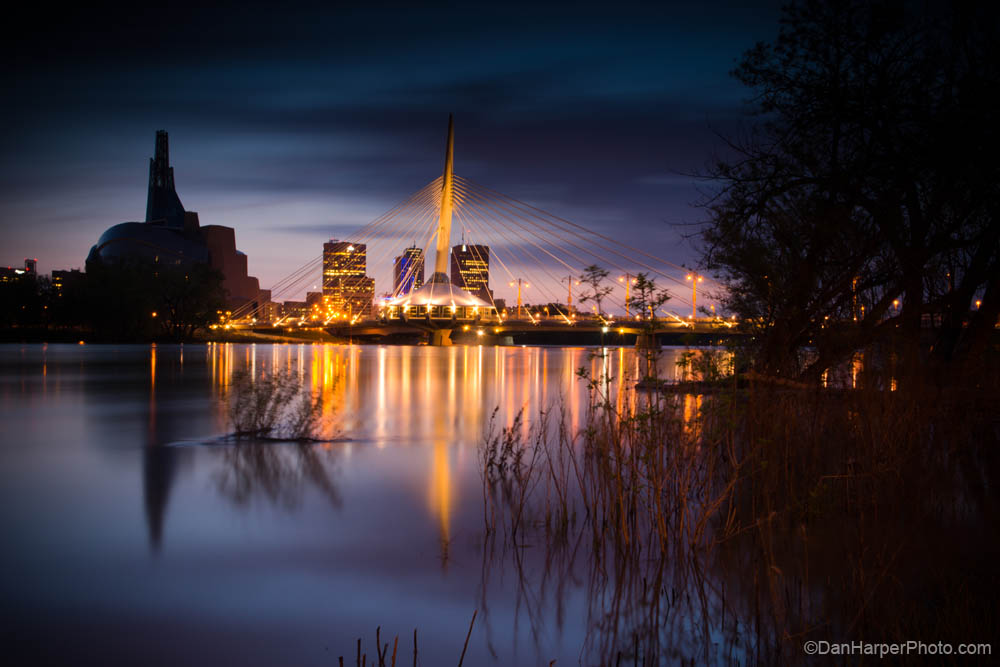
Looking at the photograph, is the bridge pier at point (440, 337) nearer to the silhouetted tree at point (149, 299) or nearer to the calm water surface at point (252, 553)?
the silhouetted tree at point (149, 299)

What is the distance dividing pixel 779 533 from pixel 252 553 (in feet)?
16.5

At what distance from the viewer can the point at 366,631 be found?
491 cm

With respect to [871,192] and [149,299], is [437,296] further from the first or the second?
[871,192]

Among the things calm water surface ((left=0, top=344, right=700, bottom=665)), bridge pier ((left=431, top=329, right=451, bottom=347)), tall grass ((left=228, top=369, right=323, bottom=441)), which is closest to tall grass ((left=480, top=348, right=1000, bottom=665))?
calm water surface ((left=0, top=344, right=700, bottom=665))

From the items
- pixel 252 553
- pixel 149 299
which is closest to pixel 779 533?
pixel 252 553

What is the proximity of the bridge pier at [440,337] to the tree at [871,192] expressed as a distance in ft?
277

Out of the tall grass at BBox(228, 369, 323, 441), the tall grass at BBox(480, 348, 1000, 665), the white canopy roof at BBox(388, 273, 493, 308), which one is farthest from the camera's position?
the white canopy roof at BBox(388, 273, 493, 308)

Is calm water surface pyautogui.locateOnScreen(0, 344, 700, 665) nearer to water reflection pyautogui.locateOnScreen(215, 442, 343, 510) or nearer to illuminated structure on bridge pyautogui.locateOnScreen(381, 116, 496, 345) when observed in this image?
water reflection pyautogui.locateOnScreen(215, 442, 343, 510)

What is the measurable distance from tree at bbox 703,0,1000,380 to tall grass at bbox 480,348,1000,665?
146 cm

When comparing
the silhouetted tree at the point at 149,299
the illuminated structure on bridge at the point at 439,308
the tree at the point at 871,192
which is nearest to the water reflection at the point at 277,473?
the tree at the point at 871,192

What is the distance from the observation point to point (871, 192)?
9.86m

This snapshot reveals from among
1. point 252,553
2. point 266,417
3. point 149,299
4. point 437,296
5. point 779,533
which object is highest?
point 437,296

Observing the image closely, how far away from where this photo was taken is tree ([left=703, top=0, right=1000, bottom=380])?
9.06 m

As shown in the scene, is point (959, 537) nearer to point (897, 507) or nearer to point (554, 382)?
point (897, 507)
